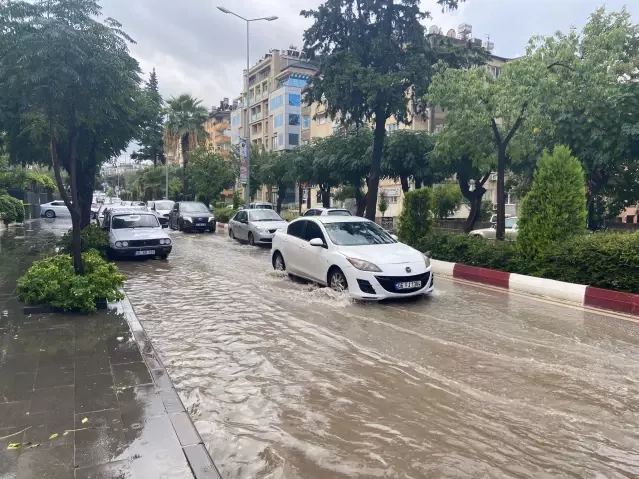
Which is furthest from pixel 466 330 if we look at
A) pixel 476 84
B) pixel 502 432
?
pixel 476 84

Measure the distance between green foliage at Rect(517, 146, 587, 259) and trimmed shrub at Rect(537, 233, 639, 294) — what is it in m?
0.48

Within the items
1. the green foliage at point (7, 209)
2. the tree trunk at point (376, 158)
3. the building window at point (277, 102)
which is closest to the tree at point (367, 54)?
the tree trunk at point (376, 158)

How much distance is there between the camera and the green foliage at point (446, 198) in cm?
3148

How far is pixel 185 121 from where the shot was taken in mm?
45688

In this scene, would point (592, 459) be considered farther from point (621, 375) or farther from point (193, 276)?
point (193, 276)

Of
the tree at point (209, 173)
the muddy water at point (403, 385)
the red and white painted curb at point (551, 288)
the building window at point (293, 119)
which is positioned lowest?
the muddy water at point (403, 385)

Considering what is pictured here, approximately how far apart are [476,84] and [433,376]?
985 centimetres

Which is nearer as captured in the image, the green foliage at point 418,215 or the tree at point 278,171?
the green foliage at point 418,215

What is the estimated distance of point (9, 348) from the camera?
19.2 feet

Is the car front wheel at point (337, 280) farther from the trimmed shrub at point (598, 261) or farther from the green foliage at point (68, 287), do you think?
the trimmed shrub at point (598, 261)

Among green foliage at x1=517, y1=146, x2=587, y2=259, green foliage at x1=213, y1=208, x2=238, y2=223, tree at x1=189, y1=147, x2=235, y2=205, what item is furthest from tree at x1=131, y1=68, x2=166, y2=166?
tree at x1=189, y1=147, x2=235, y2=205

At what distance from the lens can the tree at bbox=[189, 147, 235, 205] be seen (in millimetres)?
37781

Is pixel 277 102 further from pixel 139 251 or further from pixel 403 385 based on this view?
pixel 403 385

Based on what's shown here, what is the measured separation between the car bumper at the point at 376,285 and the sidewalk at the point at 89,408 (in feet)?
12.0
